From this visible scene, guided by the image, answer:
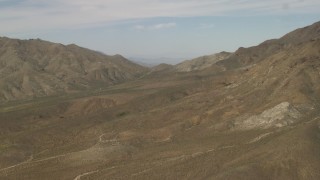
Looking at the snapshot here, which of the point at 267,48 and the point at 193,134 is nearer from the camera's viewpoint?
the point at 193,134

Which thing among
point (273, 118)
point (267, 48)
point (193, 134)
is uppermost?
point (267, 48)

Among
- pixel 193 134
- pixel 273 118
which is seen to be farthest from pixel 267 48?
pixel 273 118

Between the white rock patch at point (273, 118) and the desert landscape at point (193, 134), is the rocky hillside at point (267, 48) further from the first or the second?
the white rock patch at point (273, 118)

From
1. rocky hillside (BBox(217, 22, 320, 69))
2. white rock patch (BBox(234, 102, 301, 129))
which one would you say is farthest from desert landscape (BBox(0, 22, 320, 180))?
rocky hillside (BBox(217, 22, 320, 69))

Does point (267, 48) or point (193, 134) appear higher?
point (267, 48)

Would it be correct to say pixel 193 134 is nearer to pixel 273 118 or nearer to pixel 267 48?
pixel 273 118

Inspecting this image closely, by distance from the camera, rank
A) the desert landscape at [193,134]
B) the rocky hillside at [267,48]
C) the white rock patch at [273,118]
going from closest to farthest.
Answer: the desert landscape at [193,134], the white rock patch at [273,118], the rocky hillside at [267,48]

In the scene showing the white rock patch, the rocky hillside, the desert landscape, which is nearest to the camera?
the desert landscape

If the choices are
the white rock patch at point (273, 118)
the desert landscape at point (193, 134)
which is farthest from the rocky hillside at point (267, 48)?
the white rock patch at point (273, 118)

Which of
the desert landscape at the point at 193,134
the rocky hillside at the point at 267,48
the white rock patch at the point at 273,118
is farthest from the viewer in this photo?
the rocky hillside at the point at 267,48

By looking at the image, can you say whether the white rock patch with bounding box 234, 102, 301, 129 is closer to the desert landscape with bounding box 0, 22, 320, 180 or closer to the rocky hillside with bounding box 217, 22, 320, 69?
the desert landscape with bounding box 0, 22, 320, 180

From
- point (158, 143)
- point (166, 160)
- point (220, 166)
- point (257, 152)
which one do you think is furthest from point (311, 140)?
point (158, 143)
